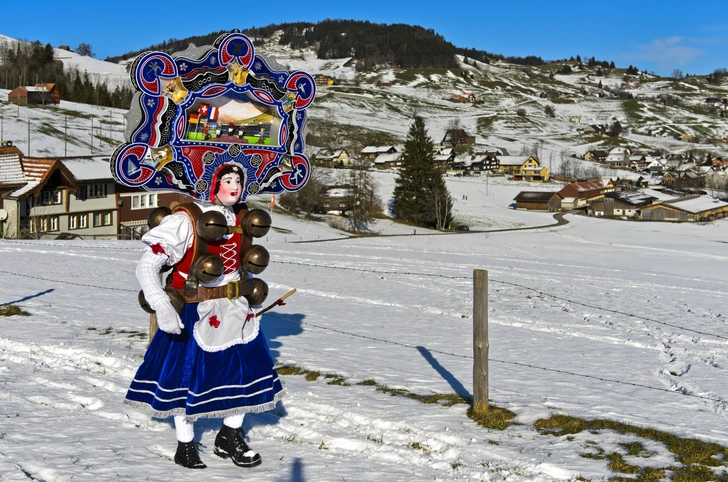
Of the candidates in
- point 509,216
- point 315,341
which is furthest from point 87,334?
point 509,216

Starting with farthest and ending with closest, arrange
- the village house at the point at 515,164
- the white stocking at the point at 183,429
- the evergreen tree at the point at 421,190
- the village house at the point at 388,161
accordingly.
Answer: the village house at the point at 388,161, the village house at the point at 515,164, the evergreen tree at the point at 421,190, the white stocking at the point at 183,429

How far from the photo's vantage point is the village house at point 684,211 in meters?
96.1

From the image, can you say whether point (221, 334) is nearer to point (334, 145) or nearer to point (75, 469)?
point (75, 469)

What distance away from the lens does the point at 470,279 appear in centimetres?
2631

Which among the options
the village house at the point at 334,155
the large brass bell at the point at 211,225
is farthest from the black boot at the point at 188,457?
the village house at the point at 334,155

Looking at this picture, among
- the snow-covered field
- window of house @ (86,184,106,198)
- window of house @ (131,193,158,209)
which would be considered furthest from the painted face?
window of house @ (131,193,158,209)

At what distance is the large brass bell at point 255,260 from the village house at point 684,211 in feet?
325

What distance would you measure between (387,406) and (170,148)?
444 centimetres

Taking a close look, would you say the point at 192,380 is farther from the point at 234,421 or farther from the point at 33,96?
the point at 33,96

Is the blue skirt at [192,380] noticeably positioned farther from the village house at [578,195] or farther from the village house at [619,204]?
the village house at [578,195]

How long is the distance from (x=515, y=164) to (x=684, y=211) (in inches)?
2346

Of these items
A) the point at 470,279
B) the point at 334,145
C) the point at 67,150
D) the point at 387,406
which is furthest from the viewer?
the point at 334,145

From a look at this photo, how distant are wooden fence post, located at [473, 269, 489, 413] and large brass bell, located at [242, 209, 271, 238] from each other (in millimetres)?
→ 3144

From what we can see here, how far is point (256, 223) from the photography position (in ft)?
24.4
